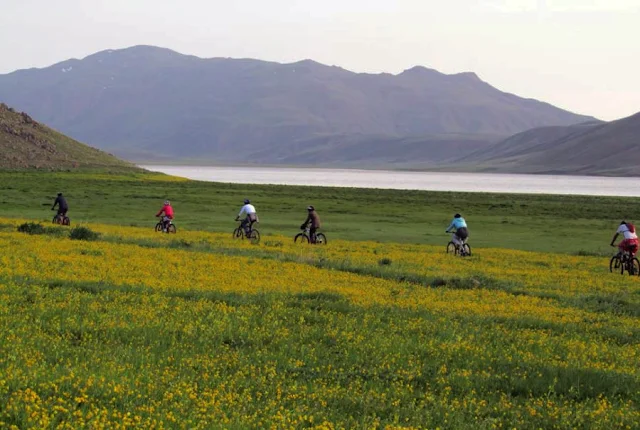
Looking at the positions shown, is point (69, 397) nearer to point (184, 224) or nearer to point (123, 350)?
point (123, 350)

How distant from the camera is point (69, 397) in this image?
32.7 ft

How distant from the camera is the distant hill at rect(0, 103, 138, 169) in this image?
13938 cm

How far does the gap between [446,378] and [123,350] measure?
5825mm

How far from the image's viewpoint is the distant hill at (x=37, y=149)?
13938 centimetres

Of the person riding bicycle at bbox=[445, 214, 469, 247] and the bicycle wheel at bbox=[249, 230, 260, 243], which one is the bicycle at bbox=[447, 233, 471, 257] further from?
the bicycle wheel at bbox=[249, 230, 260, 243]

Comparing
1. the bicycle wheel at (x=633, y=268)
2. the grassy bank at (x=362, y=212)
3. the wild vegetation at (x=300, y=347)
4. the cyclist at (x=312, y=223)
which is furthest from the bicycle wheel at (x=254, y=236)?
the bicycle wheel at (x=633, y=268)

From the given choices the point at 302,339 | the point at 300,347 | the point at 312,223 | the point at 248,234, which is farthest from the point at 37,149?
the point at 300,347

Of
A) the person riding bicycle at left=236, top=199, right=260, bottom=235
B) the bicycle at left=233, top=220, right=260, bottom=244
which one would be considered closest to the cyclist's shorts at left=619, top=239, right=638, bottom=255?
the bicycle at left=233, top=220, right=260, bottom=244

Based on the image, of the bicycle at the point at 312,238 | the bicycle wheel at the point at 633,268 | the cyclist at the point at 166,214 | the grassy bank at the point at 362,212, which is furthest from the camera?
the grassy bank at the point at 362,212

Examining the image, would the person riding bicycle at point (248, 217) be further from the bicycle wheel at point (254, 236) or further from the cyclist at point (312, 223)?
the cyclist at point (312, 223)

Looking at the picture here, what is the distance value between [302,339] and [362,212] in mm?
59476

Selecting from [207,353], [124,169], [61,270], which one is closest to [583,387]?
[207,353]

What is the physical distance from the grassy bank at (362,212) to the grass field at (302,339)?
16.9 metres

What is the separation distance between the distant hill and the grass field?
4505 inches
